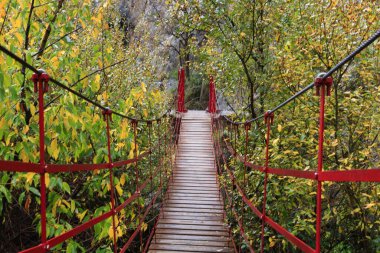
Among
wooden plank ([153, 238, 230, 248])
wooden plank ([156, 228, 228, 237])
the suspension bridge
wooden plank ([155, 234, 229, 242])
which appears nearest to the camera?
the suspension bridge

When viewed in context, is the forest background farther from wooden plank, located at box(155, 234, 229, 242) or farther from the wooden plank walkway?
the wooden plank walkway

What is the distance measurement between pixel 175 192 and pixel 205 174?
2.68 feet

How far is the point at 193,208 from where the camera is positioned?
456cm

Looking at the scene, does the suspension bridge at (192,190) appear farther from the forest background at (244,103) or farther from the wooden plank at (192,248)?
the forest background at (244,103)

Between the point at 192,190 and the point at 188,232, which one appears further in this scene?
the point at 192,190

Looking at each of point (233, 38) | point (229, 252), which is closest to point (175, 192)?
point (229, 252)

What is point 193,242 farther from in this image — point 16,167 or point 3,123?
point 16,167

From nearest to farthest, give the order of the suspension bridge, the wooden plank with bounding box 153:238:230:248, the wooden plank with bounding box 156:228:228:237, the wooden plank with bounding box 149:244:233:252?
the suspension bridge, the wooden plank with bounding box 149:244:233:252, the wooden plank with bounding box 153:238:230:248, the wooden plank with bounding box 156:228:228:237

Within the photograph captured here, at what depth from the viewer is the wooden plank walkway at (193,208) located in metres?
3.61

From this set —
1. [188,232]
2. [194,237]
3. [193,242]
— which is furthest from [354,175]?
[188,232]

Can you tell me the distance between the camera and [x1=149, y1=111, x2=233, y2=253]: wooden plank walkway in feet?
11.8

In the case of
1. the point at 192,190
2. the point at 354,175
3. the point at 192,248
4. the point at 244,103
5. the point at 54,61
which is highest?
the point at 54,61

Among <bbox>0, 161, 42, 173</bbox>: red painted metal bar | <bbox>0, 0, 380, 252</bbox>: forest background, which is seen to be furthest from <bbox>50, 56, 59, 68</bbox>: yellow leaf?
<bbox>0, 161, 42, 173</bbox>: red painted metal bar

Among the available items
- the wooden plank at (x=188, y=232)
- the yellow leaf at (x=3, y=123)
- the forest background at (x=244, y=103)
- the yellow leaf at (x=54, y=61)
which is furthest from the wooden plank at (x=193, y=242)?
the yellow leaf at (x=3, y=123)
